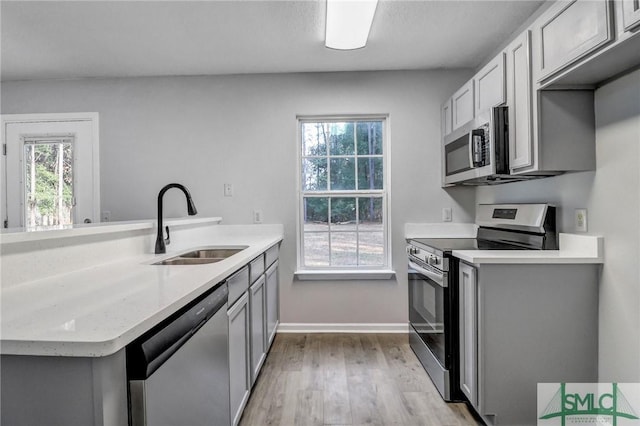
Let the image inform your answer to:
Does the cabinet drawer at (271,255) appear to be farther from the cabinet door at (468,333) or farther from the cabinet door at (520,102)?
the cabinet door at (520,102)

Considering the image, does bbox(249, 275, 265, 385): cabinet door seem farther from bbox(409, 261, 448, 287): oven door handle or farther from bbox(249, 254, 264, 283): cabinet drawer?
bbox(409, 261, 448, 287): oven door handle

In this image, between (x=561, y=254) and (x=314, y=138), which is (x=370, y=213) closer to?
(x=314, y=138)

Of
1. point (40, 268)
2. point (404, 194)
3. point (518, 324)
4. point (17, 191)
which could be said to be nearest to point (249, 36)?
point (404, 194)

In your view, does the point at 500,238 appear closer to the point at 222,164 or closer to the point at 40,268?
the point at 222,164

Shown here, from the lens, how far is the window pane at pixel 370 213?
3.19m

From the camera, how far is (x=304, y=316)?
3119 mm

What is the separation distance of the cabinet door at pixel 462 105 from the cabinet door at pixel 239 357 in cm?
201

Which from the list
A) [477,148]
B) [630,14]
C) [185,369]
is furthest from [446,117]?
[185,369]

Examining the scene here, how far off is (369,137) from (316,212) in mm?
851

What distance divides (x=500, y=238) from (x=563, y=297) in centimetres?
84

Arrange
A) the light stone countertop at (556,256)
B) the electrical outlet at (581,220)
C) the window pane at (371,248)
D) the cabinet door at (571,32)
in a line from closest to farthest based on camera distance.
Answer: the cabinet door at (571,32)
the light stone countertop at (556,256)
the electrical outlet at (581,220)
the window pane at (371,248)

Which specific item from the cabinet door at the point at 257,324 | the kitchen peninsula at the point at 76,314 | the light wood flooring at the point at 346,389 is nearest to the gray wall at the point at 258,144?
the light wood flooring at the point at 346,389

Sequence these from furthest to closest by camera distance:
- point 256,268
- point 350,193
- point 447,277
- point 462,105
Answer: point 350,193, point 462,105, point 256,268, point 447,277

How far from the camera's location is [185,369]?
104 cm
